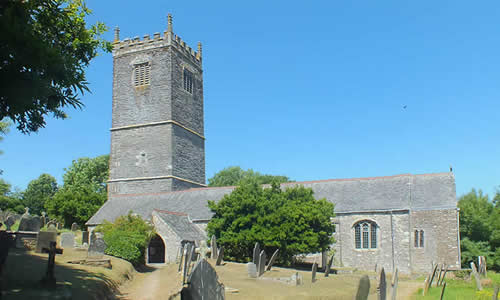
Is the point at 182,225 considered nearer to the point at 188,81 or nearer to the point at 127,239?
the point at 127,239

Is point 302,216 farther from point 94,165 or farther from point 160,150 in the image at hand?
point 94,165

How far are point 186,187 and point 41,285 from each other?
25.3m

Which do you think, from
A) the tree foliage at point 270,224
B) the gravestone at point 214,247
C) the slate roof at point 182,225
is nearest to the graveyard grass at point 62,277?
the gravestone at point 214,247

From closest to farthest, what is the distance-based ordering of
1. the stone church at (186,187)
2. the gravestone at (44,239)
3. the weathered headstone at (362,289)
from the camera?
the weathered headstone at (362,289)
the gravestone at (44,239)
the stone church at (186,187)

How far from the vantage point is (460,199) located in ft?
117

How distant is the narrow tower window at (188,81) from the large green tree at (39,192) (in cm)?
2799

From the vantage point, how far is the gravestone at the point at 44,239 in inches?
668

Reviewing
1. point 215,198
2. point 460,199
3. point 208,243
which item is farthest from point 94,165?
point 460,199

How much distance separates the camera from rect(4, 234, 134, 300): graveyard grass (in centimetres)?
1087

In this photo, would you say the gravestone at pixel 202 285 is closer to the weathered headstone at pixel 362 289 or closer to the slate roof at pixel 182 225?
the weathered headstone at pixel 362 289

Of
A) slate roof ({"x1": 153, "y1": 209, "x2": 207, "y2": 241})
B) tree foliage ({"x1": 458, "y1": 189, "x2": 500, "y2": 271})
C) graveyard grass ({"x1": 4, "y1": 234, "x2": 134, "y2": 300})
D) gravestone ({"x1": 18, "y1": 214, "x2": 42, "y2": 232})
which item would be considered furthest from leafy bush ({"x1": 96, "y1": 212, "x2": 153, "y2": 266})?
tree foliage ({"x1": 458, "y1": 189, "x2": 500, "y2": 271})

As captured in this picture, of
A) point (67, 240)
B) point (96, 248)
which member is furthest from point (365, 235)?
point (67, 240)

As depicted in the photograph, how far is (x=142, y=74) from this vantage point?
36875mm

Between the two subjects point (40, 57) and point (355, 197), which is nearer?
point (40, 57)
